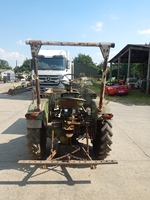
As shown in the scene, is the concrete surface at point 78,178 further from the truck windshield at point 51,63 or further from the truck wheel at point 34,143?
the truck windshield at point 51,63

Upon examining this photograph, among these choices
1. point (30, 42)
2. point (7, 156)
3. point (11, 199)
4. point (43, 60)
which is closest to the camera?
point (11, 199)

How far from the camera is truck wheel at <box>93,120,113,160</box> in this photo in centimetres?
411

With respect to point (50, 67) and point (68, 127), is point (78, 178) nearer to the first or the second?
point (68, 127)

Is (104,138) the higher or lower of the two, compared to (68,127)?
lower

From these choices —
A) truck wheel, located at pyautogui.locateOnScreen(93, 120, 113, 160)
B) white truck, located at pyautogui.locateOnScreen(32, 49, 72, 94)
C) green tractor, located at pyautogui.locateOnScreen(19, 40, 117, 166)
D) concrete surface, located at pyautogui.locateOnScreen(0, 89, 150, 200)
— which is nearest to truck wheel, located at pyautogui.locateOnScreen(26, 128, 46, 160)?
green tractor, located at pyautogui.locateOnScreen(19, 40, 117, 166)

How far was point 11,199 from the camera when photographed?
9.82 feet

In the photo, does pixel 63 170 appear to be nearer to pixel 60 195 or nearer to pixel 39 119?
pixel 60 195

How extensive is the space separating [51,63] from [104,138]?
33.8 ft

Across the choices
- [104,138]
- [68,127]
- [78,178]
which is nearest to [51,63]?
[68,127]

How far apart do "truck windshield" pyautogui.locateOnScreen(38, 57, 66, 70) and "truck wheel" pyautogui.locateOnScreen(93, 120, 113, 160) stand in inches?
385

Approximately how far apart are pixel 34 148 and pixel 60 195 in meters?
1.18

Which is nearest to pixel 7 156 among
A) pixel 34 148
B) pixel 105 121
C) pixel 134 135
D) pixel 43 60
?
pixel 34 148

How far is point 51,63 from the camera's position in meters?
13.7

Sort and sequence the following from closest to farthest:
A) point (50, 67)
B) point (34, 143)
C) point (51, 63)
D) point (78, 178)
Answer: point (78, 178)
point (34, 143)
point (50, 67)
point (51, 63)
